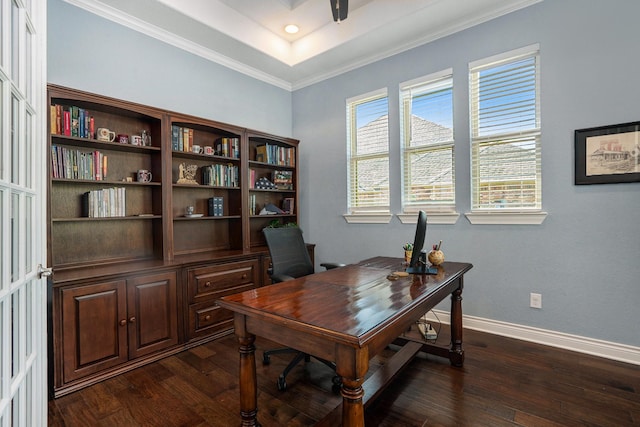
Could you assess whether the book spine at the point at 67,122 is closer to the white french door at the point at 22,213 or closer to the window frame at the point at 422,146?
the white french door at the point at 22,213

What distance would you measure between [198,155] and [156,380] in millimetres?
2031

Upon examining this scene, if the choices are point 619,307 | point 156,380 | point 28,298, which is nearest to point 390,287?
point 28,298

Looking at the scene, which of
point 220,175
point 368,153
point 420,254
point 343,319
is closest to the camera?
point 343,319

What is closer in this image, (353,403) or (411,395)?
(353,403)

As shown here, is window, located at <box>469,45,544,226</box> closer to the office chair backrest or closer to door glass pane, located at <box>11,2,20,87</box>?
the office chair backrest

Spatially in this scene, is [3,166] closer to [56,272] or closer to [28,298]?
[28,298]

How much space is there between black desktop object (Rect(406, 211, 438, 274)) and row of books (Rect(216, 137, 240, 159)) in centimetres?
231

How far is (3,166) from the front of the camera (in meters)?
0.99

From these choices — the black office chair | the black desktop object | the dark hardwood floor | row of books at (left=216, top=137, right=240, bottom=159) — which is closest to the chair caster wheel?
the dark hardwood floor

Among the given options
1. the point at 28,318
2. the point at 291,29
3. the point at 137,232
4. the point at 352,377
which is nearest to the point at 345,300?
the point at 352,377

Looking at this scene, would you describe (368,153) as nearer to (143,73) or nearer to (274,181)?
(274,181)

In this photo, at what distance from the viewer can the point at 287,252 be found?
2.73m

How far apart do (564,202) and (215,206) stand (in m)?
3.31

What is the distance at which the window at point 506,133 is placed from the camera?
279 centimetres
